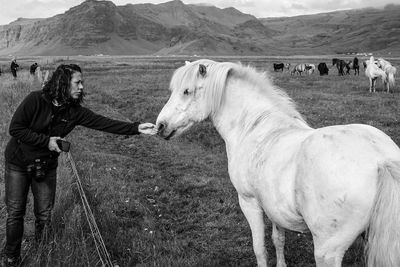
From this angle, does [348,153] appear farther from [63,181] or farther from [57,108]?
[63,181]

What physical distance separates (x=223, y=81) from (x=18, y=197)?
3.05 m

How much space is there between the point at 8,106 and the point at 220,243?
46.3ft

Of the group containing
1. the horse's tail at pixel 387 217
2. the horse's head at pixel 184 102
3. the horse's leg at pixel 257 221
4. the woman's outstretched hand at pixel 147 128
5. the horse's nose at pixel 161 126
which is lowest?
the horse's leg at pixel 257 221

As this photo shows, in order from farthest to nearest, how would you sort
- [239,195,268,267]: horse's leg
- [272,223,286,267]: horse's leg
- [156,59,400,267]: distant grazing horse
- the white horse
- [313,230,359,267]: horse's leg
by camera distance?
the white horse → [272,223,286,267]: horse's leg → [239,195,268,267]: horse's leg → [313,230,359,267]: horse's leg → [156,59,400,267]: distant grazing horse

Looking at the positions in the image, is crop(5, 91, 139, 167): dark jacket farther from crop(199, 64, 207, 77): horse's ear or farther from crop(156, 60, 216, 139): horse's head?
crop(199, 64, 207, 77): horse's ear

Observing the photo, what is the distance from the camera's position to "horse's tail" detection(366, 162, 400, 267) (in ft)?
9.98

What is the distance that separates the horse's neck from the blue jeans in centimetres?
247

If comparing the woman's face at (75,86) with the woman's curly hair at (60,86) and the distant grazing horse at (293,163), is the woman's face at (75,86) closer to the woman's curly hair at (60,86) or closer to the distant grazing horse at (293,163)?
the woman's curly hair at (60,86)

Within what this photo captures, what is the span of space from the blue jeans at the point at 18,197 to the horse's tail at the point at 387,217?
401 centimetres

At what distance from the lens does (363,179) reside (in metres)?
3.15

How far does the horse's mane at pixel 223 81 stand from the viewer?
16.0ft

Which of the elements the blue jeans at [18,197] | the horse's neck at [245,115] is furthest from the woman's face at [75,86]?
the horse's neck at [245,115]

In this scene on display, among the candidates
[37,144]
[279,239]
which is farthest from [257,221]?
[37,144]

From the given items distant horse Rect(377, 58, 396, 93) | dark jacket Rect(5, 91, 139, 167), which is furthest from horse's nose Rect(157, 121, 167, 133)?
distant horse Rect(377, 58, 396, 93)
